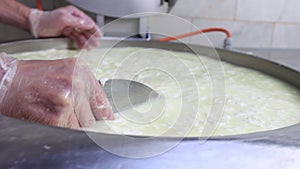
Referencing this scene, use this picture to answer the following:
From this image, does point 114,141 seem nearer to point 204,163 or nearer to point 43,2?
point 204,163

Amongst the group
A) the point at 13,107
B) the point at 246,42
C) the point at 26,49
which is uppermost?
the point at 13,107

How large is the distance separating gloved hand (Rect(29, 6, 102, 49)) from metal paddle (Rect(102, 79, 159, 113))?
0.45m

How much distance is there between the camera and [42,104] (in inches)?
20.5

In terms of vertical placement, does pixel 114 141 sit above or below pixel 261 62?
above

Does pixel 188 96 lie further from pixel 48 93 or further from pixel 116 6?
pixel 116 6

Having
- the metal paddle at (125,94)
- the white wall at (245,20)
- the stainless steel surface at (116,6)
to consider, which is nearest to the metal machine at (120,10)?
the stainless steel surface at (116,6)

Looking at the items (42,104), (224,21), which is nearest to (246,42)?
(224,21)

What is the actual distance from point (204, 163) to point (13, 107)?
0.29 m

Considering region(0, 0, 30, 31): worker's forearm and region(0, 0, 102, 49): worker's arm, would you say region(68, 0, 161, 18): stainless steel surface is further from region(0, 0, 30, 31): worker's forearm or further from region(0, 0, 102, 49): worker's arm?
region(0, 0, 30, 31): worker's forearm

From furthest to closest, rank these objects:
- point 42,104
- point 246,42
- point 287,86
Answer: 1. point 246,42
2. point 287,86
3. point 42,104

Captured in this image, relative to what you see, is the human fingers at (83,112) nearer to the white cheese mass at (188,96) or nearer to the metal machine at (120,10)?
the white cheese mass at (188,96)

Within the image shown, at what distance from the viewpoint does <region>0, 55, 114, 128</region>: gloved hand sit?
519 mm

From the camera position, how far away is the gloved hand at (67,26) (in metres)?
1.17

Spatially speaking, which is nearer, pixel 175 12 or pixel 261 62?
pixel 261 62
